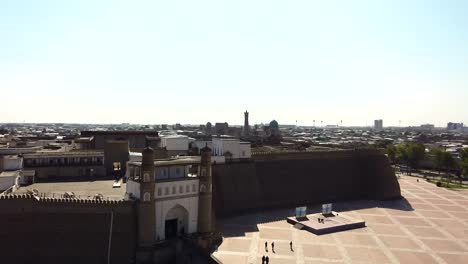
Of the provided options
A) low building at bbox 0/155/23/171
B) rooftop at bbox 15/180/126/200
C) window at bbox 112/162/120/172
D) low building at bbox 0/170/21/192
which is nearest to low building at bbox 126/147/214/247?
rooftop at bbox 15/180/126/200

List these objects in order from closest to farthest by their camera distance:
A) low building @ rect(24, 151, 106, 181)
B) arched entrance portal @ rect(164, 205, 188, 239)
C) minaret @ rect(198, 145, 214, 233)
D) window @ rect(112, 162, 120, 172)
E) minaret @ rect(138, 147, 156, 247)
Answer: minaret @ rect(138, 147, 156, 247)
arched entrance portal @ rect(164, 205, 188, 239)
minaret @ rect(198, 145, 214, 233)
low building @ rect(24, 151, 106, 181)
window @ rect(112, 162, 120, 172)

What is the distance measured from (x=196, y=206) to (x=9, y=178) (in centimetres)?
2034

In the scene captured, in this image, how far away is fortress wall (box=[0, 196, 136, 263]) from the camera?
32.4 meters

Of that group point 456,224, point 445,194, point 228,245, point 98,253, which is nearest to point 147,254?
point 98,253

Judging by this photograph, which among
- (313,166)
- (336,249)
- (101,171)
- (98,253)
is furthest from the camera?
(313,166)

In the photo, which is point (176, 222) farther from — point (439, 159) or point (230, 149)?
point (439, 159)

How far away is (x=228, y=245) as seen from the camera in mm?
41875

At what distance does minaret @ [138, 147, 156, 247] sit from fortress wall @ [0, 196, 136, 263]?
4.01 feet

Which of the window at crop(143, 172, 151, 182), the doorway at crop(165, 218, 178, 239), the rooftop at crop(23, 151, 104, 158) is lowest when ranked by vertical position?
the doorway at crop(165, 218, 178, 239)

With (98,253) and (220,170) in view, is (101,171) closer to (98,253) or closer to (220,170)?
(220,170)

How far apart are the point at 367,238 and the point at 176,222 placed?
76.5 feet

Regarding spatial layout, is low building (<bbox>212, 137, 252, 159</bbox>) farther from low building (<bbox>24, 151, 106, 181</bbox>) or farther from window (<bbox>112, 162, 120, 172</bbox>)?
low building (<bbox>24, 151, 106, 181</bbox>)

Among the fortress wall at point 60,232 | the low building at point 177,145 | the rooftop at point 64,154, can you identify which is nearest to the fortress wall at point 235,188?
the low building at point 177,145

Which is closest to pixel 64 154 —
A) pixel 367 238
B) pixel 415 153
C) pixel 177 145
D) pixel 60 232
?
pixel 177 145
